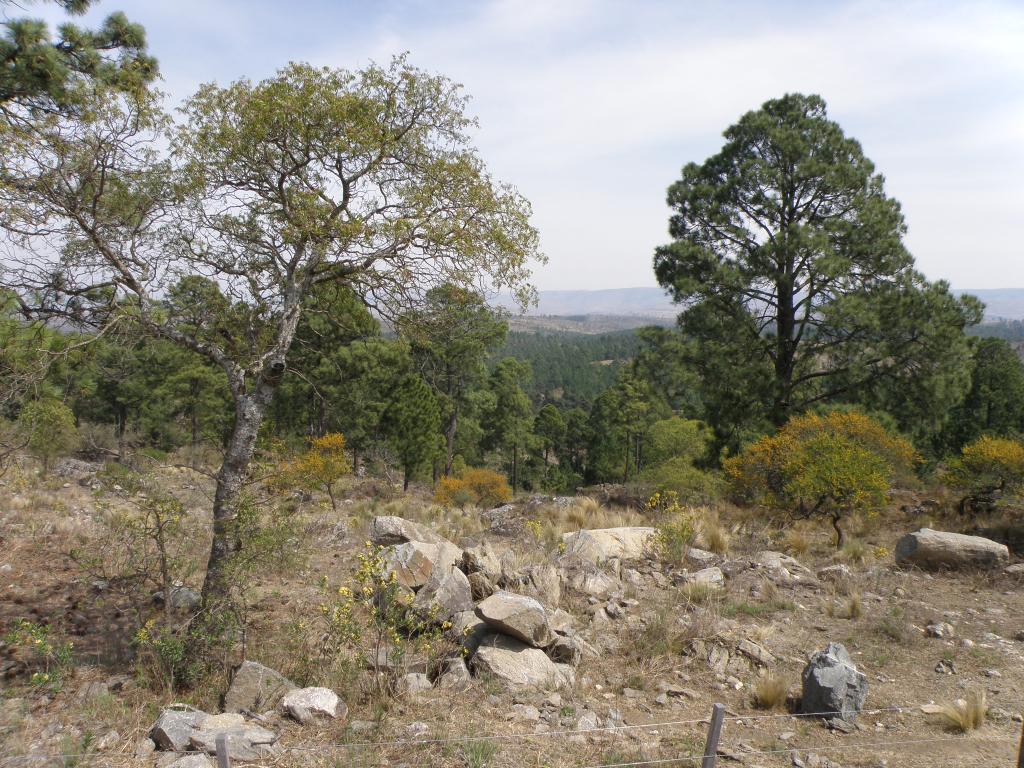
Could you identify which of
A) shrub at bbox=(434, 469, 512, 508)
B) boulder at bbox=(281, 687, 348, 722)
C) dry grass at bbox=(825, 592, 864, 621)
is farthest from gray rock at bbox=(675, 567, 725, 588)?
shrub at bbox=(434, 469, 512, 508)

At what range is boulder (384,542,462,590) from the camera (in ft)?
23.1

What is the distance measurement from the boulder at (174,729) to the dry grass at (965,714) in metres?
5.55

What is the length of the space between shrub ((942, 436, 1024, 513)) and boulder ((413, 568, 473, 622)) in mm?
9754

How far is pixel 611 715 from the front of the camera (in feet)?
16.1

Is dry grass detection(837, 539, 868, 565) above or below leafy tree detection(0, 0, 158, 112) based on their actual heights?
below

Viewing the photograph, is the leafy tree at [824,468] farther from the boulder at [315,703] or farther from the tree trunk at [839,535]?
the boulder at [315,703]

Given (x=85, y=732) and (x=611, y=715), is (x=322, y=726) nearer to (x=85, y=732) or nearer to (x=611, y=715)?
(x=85, y=732)

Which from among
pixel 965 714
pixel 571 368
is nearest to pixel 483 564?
pixel 965 714

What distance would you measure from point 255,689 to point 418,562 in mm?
2533

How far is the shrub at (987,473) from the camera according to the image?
1063 centimetres

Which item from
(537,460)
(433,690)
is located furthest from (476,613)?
(537,460)

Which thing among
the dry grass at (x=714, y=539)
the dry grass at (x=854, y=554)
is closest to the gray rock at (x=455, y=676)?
the dry grass at (x=714, y=539)

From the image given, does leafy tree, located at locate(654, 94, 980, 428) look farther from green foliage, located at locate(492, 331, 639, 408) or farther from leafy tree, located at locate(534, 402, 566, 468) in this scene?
green foliage, located at locate(492, 331, 639, 408)

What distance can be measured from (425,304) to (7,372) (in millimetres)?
3846
